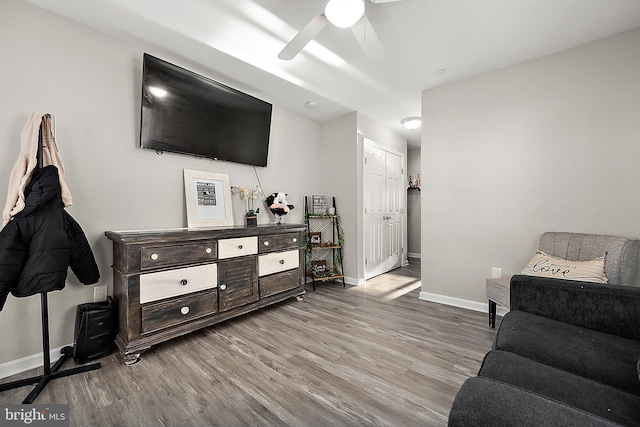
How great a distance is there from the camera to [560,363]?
1044mm

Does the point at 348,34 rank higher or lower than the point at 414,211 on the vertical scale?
higher

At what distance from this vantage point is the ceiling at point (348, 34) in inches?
→ 72.5

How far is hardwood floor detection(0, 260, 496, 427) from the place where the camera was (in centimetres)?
135

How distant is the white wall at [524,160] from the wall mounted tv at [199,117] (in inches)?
79.6

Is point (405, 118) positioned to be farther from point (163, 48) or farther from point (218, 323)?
point (218, 323)

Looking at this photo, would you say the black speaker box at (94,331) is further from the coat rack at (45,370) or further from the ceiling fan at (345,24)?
the ceiling fan at (345,24)

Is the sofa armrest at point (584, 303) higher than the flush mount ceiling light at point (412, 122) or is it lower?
lower

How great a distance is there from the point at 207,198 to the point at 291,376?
1817 mm

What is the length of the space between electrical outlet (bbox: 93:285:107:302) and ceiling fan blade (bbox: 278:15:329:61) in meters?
2.26

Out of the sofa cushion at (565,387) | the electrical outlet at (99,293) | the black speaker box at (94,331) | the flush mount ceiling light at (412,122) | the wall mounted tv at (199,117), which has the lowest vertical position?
the black speaker box at (94,331)

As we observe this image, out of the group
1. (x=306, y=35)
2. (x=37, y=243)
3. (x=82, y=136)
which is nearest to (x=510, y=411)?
(x=306, y=35)

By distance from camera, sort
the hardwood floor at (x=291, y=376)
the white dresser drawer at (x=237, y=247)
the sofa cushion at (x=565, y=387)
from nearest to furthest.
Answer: the sofa cushion at (x=565, y=387), the hardwood floor at (x=291, y=376), the white dresser drawer at (x=237, y=247)

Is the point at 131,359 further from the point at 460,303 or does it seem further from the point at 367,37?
the point at 460,303

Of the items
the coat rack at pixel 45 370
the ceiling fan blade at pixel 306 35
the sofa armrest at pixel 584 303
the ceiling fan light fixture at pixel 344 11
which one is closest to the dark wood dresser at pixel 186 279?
the coat rack at pixel 45 370
